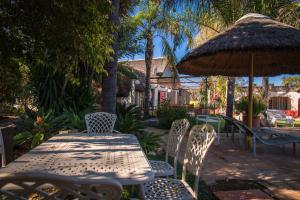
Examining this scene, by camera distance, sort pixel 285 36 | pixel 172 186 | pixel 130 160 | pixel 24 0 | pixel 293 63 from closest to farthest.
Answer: pixel 130 160
pixel 172 186
pixel 24 0
pixel 285 36
pixel 293 63

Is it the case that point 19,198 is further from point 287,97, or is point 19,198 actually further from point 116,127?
point 287,97

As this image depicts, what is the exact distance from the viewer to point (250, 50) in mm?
6410

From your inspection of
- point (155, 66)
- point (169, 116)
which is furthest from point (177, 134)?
point (155, 66)

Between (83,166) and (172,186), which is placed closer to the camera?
(83,166)

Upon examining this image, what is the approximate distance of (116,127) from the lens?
653cm

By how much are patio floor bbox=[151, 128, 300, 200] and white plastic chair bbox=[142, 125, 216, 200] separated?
5.48ft

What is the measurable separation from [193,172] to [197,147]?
251mm

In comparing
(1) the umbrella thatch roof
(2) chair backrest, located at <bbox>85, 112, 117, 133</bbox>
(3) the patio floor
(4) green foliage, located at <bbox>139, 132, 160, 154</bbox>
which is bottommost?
(3) the patio floor

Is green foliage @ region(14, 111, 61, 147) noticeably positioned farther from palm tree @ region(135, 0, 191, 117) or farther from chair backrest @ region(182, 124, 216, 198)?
palm tree @ region(135, 0, 191, 117)

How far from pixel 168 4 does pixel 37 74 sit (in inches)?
172

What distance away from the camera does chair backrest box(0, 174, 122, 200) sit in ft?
3.95

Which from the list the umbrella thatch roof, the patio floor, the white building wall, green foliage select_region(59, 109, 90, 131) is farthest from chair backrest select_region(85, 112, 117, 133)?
the white building wall

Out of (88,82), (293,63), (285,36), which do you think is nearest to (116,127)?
(88,82)

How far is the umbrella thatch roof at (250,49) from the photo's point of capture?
6.23 m
